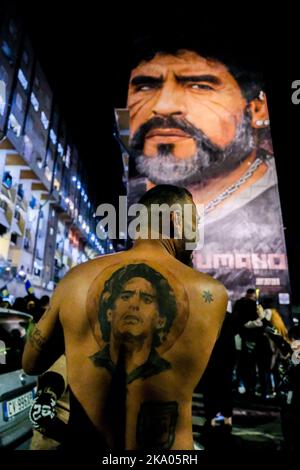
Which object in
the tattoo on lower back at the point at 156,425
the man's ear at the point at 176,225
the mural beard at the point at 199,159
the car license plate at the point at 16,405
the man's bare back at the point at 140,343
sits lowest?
the car license plate at the point at 16,405

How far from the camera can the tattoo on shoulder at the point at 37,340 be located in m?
1.63

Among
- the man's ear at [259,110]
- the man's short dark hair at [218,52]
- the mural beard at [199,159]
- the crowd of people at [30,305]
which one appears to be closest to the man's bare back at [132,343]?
the crowd of people at [30,305]

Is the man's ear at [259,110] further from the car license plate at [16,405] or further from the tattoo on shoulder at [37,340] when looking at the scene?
the tattoo on shoulder at [37,340]

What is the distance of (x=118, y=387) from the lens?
1.46 meters

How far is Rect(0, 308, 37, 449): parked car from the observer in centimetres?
373

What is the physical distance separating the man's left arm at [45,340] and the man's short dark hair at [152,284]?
27 cm

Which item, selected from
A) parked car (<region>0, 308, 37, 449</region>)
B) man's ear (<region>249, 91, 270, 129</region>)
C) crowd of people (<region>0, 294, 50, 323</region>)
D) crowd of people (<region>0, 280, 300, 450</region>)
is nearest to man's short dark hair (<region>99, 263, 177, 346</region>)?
crowd of people (<region>0, 280, 300, 450</region>)

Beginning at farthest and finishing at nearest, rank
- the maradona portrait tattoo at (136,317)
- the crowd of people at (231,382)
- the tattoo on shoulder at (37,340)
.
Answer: the crowd of people at (231,382)
the tattoo on shoulder at (37,340)
the maradona portrait tattoo at (136,317)

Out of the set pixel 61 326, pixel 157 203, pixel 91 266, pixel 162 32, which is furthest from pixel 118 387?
pixel 162 32

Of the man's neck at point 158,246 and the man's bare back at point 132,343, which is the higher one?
the man's neck at point 158,246

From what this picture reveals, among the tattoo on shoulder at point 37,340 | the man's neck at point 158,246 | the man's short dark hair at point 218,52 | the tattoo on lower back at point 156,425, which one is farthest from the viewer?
the man's short dark hair at point 218,52

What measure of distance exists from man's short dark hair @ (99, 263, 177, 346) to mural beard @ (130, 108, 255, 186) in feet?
41.4

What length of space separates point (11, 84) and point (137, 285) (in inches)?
1232
